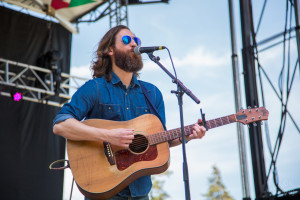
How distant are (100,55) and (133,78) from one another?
444 millimetres

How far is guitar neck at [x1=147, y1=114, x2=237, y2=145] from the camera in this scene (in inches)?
130

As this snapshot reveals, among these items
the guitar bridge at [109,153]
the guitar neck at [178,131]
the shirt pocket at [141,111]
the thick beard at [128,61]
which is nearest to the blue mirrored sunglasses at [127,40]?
the thick beard at [128,61]

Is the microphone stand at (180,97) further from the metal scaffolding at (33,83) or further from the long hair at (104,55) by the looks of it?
the metal scaffolding at (33,83)

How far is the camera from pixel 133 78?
3.72 metres

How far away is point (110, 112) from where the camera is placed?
11.1ft

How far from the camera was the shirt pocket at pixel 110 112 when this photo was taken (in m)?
3.38

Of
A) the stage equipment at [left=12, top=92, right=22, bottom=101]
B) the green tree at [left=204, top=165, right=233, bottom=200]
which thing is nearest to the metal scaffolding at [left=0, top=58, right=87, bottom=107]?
the stage equipment at [left=12, top=92, right=22, bottom=101]

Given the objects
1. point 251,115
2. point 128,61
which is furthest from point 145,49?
point 251,115

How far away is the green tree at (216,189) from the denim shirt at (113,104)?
96.2ft

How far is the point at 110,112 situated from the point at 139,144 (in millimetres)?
405

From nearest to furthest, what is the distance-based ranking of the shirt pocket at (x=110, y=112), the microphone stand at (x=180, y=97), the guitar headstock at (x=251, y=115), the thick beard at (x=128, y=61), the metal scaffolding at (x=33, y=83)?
the microphone stand at (x=180, y=97), the shirt pocket at (x=110, y=112), the guitar headstock at (x=251, y=115), the thick beard at (x=128, y=61), the metal scaffolding at (x=33, y=83)

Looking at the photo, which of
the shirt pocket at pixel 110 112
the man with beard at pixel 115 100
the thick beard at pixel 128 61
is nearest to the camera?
the man with beard at pixel 115 100

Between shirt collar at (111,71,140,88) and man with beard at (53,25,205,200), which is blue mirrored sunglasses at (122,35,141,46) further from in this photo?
shirt collar at (111,71,140,88)

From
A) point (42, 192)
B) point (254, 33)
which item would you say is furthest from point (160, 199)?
point (254, 33)
